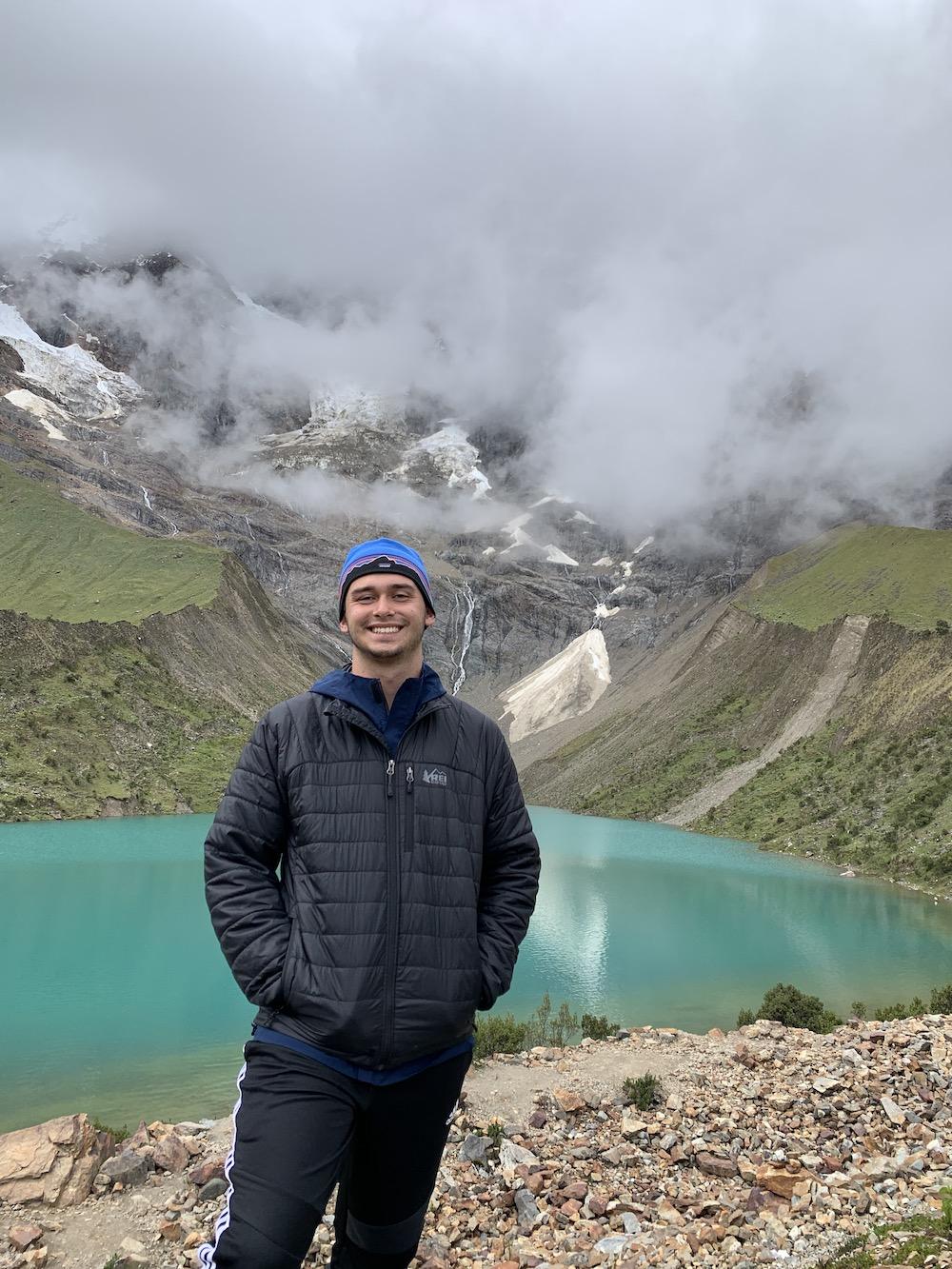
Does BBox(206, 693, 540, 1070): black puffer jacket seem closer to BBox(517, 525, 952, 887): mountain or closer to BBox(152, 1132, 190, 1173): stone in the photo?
BBox(152, 1132, 190, 1173): stone

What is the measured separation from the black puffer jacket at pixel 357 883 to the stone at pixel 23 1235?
16.8 feet

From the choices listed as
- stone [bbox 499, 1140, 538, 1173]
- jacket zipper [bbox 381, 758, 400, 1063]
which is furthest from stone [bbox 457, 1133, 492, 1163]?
jacket zipper [bbox 381, 758, 400, 1063]

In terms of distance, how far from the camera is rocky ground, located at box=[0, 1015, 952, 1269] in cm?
635

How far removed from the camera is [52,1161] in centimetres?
769

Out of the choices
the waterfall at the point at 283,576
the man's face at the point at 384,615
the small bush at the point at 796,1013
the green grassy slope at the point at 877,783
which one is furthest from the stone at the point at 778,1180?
the waterfall at the point at 283,576

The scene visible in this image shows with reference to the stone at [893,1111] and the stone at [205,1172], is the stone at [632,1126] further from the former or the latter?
the stone at [205,1172]

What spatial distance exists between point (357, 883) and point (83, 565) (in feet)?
355

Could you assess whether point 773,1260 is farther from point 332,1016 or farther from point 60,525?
point 60,525

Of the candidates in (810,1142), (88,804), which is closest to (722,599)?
(88,804)

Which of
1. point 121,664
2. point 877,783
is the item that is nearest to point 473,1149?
point 877,783

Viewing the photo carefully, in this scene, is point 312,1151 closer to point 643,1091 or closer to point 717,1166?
point 717,1166

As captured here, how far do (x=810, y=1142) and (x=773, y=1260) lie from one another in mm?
2518

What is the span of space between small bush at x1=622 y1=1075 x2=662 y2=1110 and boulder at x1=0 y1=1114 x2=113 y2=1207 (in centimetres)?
567

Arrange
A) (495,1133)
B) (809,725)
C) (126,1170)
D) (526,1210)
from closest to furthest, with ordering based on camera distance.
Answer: (526,1210)
(126,1170)
(495,1133)
(809,725)
